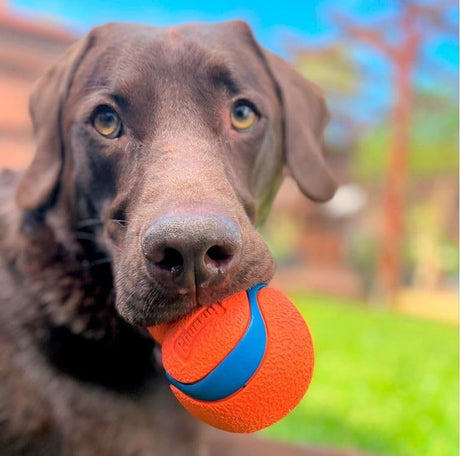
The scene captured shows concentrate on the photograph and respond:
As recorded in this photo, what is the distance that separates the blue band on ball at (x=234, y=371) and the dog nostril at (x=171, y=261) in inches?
7.5

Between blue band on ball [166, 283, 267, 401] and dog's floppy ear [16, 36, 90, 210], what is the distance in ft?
2.73

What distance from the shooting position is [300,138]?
199cm

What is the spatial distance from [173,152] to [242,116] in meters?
0.32

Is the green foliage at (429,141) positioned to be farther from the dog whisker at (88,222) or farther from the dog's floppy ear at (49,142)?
the dog whisker at (88,222)

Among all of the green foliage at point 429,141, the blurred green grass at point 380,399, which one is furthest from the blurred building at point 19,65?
the blurred green grass at point 380,399

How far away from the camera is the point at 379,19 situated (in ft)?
34.0

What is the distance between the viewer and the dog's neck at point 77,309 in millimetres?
1725

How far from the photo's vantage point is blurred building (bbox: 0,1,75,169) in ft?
29.6

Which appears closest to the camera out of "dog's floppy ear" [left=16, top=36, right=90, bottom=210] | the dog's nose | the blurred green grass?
the dog's nose

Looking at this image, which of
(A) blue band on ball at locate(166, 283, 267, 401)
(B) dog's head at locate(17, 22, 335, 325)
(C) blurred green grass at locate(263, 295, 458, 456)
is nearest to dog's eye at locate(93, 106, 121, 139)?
(B) dog's head at locate(17, 22, 335, 325)

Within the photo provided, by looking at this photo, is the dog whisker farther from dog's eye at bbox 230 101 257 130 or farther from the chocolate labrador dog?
dog's eye at bbox 230 101 257 130

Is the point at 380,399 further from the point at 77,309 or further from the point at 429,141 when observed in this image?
→ the point at 429,141

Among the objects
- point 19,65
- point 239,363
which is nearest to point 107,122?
point 239,363

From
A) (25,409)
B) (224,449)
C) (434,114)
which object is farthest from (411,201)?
(25,409)
